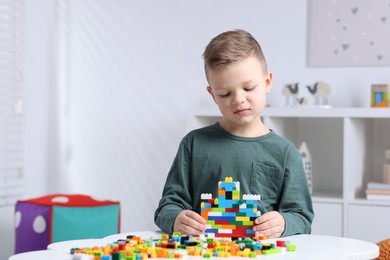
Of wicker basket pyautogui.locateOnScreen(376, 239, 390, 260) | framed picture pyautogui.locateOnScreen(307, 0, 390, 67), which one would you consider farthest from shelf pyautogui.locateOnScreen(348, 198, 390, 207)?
wicker basket pyautogui.locateOnScreen(376, 239, 390, 260)

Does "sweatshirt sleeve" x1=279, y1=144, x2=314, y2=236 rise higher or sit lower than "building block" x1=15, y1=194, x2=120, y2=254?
higher

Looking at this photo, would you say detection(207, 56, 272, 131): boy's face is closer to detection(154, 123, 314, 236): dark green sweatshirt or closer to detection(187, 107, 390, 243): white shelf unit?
detection(154, 123, 314, 236): dark green sweatshirt

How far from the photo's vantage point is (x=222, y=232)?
131 centimetres

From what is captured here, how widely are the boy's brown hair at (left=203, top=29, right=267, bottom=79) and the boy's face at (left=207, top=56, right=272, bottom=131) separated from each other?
0.01 m

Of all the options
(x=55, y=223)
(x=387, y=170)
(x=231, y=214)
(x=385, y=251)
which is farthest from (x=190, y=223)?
(x=387, y=170)

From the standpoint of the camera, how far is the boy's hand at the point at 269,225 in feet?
4.29

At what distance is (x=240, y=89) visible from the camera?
138cm

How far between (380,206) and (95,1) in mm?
1790

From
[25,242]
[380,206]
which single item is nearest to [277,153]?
[380,206]

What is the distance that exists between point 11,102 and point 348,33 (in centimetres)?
156

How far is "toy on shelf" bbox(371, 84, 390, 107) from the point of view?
281 centimetres

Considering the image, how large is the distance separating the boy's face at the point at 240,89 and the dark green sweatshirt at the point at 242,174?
0.08 metres

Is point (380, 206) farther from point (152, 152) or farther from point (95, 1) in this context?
point (95, 1)

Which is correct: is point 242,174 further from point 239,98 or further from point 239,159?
point 239,98
